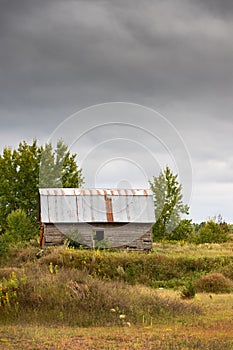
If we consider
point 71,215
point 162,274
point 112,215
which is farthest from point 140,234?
point 162,274

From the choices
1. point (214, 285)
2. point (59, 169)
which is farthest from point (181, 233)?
point (214, 285)

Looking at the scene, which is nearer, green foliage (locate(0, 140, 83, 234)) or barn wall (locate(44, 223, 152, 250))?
barn wall (locate(44, 223, 152, 250))

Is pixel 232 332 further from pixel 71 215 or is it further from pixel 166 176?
pixel 166 176

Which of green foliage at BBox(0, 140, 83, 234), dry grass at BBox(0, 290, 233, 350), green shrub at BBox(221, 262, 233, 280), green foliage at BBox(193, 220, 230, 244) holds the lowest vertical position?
dry grass at BBox(0, 290, 233, 350)

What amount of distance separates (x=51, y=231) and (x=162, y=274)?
29.3ft

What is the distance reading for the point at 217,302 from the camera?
52.2 feet

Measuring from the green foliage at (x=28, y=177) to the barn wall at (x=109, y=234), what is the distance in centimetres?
1830

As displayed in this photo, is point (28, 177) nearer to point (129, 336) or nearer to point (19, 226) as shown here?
point (19, 226)

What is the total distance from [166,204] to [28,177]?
1313cm

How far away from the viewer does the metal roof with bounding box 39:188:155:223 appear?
31266 millimetres

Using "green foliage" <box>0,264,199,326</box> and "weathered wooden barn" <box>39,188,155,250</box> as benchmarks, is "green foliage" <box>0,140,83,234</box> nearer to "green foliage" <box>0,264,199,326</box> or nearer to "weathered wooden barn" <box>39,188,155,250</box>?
"weathered wooden barn" <box>39,188,155,250</box>

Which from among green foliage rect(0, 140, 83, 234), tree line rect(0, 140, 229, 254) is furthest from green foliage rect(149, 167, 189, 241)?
green foliage rect(0, 140, 83, 234)

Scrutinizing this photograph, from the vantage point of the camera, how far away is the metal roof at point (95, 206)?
31.3 metres

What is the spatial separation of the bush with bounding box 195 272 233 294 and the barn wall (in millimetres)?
10983
